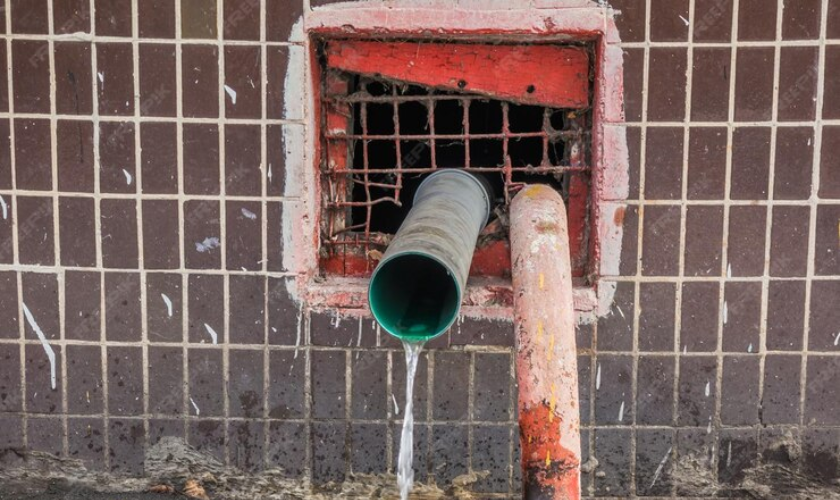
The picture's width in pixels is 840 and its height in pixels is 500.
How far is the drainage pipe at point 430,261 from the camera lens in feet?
9.38

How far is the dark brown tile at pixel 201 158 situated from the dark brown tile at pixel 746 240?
8.13 feet

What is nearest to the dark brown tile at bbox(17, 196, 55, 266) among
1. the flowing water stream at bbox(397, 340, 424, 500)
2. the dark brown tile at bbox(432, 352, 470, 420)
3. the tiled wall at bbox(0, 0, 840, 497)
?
the tiled wall at bbox(0, 0, 840, 497)

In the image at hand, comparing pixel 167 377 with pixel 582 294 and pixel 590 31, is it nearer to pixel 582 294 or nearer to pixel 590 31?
pixel 582 294

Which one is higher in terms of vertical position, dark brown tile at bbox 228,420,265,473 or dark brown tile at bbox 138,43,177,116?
dark brown tile at bbox 138,43,177,116

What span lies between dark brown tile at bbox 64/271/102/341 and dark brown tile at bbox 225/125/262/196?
0.83 meters

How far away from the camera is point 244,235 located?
4.19m

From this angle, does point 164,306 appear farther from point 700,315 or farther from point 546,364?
point 700,315

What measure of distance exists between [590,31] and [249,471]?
271 centimetres

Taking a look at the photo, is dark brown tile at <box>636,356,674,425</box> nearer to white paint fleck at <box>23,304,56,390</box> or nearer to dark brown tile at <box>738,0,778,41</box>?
dark brown tile at <box>738,0,778,41</box>

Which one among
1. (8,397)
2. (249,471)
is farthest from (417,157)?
(8,397)

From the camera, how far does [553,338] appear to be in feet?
9.50

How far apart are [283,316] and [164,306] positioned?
0.59m

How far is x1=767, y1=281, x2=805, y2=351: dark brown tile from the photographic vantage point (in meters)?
4.16

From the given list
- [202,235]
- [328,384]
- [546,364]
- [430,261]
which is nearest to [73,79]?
[202,235]
